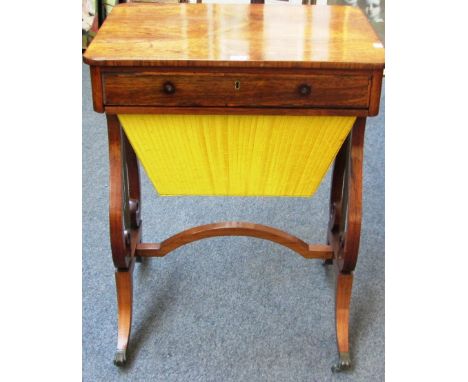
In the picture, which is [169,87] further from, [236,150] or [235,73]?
[236,150]

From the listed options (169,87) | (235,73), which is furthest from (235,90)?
(169,87)

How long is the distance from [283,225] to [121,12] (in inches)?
42.0

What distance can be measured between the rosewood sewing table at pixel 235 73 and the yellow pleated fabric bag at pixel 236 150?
1 centimetres

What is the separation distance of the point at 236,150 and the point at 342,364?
71 cm

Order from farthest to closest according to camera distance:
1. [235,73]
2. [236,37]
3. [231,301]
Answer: [231,301] < [236,37] < [235,73]

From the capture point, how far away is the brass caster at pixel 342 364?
5.82 feet

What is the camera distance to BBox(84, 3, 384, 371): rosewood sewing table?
1.44 meters

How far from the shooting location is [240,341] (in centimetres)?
187

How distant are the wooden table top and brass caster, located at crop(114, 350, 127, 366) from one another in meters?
0.86

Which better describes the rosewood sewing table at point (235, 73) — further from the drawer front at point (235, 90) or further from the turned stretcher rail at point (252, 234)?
the turned stretcher rail at point (252, 234)

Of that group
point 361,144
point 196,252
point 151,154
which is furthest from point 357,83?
point 196,252

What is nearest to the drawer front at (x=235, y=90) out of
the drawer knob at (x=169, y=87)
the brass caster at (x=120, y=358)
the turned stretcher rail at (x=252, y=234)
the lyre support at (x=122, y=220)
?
the drawer knob at (x=169, y=87)

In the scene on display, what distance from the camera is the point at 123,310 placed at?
1.84 metres

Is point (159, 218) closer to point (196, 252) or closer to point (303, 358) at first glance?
point (196, 252)
